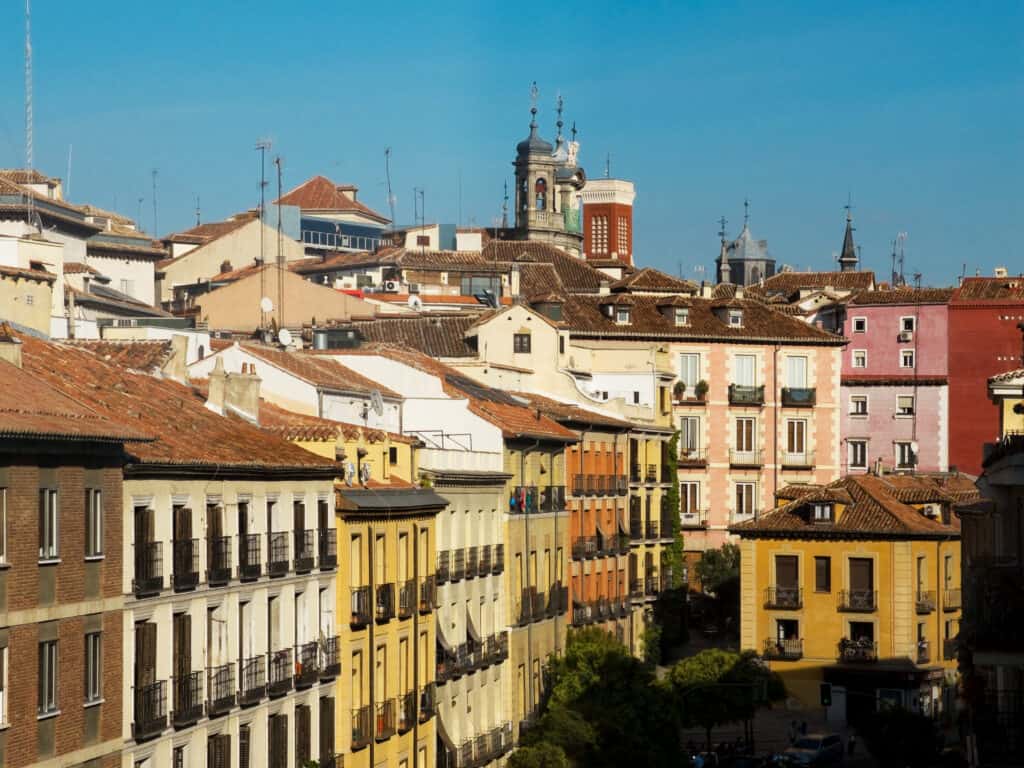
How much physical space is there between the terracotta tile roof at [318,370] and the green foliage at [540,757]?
10253 millimetres

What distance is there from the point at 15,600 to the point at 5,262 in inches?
1572

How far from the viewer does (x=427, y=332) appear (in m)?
106

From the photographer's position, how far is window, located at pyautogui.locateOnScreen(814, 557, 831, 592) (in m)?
94.9

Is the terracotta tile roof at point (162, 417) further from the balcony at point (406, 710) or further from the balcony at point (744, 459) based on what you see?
the balcony at point (744, 459)

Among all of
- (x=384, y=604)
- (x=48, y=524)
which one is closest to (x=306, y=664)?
(x=384, y=604)

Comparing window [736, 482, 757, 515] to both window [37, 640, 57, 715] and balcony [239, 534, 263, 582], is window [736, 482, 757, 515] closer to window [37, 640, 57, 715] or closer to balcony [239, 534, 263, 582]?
balcony [239, 534, 263, 582]

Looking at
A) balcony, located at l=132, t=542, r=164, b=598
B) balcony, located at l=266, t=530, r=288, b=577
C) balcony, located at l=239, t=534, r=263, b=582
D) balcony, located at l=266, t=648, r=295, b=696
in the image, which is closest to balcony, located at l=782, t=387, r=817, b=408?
balcony, located at l=266, t=530, r=288, b=577

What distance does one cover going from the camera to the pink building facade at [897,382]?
5025 inches

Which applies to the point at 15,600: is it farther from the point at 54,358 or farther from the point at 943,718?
the point at 943,718

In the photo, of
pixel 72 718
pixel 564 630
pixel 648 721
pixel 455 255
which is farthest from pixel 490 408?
pixel 455 255

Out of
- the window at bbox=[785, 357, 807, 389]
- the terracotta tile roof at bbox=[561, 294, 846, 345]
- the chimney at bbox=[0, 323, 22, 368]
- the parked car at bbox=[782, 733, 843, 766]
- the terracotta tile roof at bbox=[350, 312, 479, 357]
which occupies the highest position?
the terracotta tile roof at bbox=[561, 294, 846, 345]

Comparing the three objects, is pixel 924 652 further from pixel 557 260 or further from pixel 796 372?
pixel 557 260

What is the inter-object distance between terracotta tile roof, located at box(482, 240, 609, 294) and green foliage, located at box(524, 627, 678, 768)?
65145mm

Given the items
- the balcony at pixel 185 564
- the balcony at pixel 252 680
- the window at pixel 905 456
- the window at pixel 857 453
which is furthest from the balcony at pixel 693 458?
the balcony at pixel 185 564
